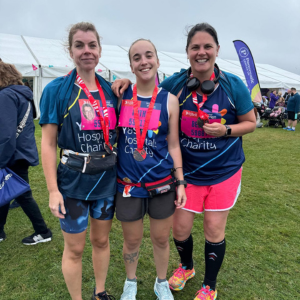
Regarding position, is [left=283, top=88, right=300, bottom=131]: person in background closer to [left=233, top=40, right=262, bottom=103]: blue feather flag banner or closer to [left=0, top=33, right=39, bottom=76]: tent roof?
[left=233, top=40, right=262, bottom=103]: blue feather flag banner

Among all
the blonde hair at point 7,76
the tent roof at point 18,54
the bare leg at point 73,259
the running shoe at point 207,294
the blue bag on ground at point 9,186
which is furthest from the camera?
the tent roof at point 18,54

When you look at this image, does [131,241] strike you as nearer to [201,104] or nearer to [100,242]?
[100,242]

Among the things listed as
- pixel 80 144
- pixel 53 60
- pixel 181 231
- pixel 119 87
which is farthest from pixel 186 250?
pixel 53 60

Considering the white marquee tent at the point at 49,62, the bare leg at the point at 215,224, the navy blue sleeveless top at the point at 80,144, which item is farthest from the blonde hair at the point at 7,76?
the white marquee tent at the point at 49,62

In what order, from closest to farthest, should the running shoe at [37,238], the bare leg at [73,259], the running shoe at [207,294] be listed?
the bare leg at [73,259] → the running shoe at [207,294] → the running shoe at [37,238]

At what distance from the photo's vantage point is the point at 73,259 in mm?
1854

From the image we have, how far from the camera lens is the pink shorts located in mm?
2041

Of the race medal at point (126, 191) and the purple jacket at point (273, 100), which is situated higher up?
the purple jacket at point (273, 100)

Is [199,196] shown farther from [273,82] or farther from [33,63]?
[273,82]

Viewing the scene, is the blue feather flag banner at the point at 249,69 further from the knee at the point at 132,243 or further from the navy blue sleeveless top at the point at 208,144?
the knee at the point at 132,243

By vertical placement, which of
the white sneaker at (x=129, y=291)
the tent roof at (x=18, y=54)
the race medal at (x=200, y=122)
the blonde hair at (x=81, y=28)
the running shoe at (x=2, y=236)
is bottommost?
the running shoe at (x=2, y=236)

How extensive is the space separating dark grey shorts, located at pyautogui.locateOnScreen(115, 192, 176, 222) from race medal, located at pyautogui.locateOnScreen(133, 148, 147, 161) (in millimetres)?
294

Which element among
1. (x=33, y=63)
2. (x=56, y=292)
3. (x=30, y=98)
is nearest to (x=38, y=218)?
(x=56, y=292)

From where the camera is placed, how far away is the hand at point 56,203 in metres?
1.70
